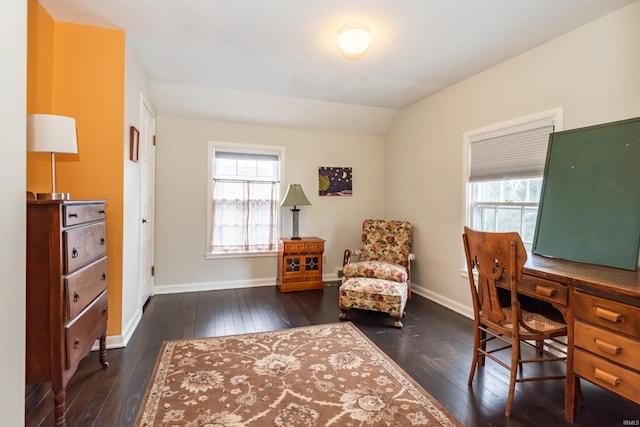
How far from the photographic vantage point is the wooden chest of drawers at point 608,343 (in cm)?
137

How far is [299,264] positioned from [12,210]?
318 cm

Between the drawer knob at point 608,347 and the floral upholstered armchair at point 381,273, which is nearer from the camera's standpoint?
the drawer knob at point 608,347

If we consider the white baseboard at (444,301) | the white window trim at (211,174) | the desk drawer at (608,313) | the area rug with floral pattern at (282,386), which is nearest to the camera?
the desk drawer at (608,313)

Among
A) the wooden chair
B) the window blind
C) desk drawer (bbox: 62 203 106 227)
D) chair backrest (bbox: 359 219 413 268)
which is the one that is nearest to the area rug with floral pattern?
the wooden chair

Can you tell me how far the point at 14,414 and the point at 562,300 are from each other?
251cm

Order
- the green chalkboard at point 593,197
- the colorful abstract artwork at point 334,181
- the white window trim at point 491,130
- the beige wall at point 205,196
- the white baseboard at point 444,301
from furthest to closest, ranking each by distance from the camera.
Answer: the colorful abstract artwork at point 334,181, the beige wall at point 205,196, the white baseboard at point 444,301, the white window trim at point 491,130, the green chalkboard at point 593,197

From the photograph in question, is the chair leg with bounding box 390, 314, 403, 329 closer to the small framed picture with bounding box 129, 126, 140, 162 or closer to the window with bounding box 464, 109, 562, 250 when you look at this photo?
the window with bounding box 464, 109, 562, 250

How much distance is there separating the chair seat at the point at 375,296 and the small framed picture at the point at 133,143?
228 cm

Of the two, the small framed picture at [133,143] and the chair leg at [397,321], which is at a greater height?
the small framed picture at [133,143]

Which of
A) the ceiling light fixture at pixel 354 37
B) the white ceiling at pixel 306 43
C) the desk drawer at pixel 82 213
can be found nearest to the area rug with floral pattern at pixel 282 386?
the desk drawer at pixel 82 213

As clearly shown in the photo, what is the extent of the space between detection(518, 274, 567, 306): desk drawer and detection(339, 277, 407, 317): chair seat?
1245 millimetres

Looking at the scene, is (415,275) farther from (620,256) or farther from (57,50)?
(57,50)

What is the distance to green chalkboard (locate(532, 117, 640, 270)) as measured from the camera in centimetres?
187

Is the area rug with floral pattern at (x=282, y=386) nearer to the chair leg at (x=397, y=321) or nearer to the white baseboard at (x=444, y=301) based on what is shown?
the chair leg at (x=397, y=321)
